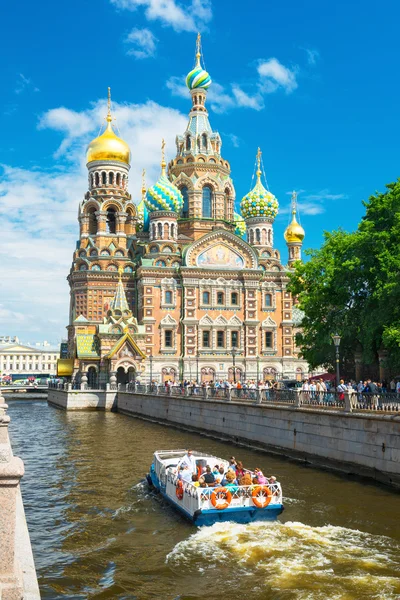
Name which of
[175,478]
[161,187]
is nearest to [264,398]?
[175,478]

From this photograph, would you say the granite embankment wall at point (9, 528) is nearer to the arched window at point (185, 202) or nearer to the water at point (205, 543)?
the water at point (205, 543)

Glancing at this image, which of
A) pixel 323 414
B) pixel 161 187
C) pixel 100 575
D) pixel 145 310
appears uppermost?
pixel 161 187

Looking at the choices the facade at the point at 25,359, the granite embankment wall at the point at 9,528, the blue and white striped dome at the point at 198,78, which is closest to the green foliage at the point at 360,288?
the granite embankment wall at the point at 9,528

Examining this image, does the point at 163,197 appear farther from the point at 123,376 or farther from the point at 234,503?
the point at 234,503

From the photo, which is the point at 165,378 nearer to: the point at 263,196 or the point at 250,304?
the point at 250,304

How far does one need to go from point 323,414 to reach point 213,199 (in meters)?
49.1

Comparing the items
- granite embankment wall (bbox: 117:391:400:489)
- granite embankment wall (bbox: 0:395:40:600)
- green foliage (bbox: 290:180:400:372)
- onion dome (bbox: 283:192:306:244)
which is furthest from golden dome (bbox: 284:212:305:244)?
granite embankment wall (bbox: 0:395:40:600)

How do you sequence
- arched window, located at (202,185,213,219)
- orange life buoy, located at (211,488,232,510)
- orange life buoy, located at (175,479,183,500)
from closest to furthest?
orange life buoy, located at (211,488,232,510) < orange life buoy, located at (175,479,183,500) < arched window, located at (202,185,213,219)

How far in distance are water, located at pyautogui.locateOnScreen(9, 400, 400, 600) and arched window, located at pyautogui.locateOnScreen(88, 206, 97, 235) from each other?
4870 cm

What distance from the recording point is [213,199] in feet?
234

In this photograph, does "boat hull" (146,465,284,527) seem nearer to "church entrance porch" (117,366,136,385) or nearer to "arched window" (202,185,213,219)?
"church entrance porch" (117,366,136,385)

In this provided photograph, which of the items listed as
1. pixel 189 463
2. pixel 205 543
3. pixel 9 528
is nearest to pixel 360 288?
pixel 189 463

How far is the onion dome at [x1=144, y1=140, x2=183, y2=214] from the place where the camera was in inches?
2608

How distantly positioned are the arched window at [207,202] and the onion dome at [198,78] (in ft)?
41.2
